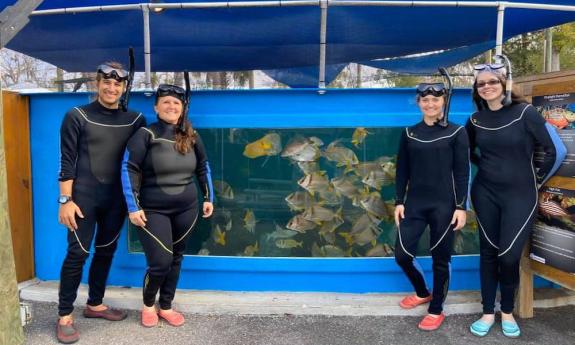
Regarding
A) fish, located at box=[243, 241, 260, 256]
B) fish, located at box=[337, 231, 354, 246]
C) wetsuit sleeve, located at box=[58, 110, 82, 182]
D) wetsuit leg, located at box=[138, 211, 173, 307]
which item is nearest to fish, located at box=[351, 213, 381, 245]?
fish, located at box=[337, 231, 354, 246]

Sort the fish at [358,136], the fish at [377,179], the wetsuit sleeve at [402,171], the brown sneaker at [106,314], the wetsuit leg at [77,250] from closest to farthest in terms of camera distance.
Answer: the wetsuit leg at [77,250] < the wetsuit sleeve at [402,171] < the brown sneaker at [106,314] < the fish at [358,136] < the fish at [377,179]

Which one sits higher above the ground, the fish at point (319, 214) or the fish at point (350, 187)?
the fish at point (350, 187)

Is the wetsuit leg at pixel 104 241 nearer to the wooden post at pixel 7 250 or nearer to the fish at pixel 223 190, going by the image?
the fish at pixel 223 190

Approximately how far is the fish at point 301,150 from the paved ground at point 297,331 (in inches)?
53.3

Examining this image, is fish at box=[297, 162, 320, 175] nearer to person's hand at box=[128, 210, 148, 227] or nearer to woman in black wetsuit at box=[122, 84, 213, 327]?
woman in black wetsuit at box=[122, 84, 213, 327]

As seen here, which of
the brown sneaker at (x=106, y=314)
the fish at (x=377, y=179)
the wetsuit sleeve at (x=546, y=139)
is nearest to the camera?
the wetsuit sleeve at (x=546, y=139)

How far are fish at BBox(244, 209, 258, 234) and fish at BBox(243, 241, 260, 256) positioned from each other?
0.13 metres

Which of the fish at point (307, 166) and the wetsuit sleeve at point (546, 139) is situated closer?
the wetsuit sleeve at point (546, 139)

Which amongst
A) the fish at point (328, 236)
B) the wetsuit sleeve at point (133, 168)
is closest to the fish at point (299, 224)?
the fish at point (328, 236)

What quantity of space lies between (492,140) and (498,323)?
1.48 m

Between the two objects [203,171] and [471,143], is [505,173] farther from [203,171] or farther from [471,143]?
[203,171]

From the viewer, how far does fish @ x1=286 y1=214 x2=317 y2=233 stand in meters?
4.18

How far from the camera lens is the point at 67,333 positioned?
3387mm

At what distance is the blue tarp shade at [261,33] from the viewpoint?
484 cm
